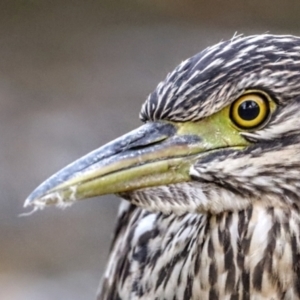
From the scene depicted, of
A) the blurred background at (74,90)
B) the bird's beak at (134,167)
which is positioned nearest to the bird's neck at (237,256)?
the bird's beak at (134,167)

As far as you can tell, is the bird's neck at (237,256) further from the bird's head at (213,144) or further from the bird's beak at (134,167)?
the bird's beak at (134,167)

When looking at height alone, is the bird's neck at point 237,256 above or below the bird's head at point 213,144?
below

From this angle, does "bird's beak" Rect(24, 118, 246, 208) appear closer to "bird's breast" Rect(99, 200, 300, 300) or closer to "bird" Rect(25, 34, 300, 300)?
"bird" Rect(25, 34, 300, 300)

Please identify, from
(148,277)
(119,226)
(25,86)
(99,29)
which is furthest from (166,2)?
(148,277)

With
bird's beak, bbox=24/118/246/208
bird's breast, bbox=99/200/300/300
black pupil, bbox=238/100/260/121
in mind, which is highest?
black pupil, bbox=238/100/260/121

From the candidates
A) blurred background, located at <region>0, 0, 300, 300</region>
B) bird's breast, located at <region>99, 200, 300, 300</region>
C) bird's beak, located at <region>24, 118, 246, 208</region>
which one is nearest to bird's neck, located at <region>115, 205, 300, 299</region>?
bird's breast, located at <region>99, 200, 300, 300</region>

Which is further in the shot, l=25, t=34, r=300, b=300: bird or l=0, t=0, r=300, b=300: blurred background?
l=0, t=0, r=300, b=300: blurred background

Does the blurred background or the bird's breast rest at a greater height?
the blurred background

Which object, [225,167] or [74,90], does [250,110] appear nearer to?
[225,167]
